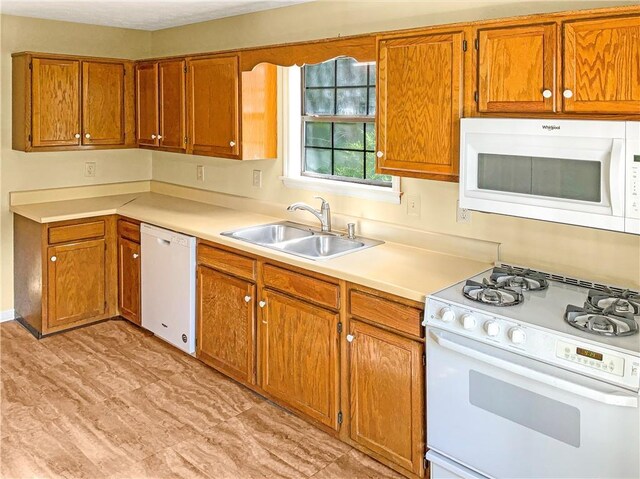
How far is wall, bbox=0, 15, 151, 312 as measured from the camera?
4188 millimetres

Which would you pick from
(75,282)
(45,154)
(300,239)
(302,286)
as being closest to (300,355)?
(302,286)

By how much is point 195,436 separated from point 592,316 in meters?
1.92

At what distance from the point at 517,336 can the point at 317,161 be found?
2.06 m

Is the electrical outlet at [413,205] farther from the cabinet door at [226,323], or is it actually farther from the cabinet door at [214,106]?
the cabinet door at [214,106]

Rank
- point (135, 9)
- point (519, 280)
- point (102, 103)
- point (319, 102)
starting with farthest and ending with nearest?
point (102, 103) < point (135, 9) < point (319, 102) < point (519, 280)

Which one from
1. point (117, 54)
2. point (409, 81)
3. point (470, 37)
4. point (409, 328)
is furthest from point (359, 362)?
point (117, 54)

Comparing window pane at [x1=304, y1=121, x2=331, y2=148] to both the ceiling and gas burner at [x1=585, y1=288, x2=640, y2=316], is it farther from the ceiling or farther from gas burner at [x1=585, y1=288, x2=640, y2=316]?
gas burner at [x1=585, y1=288, x2=640, y2=316]

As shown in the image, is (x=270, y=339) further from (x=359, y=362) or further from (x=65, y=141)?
(x=65, y=141)

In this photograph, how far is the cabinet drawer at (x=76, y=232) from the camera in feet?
13.0

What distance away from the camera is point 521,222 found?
2629 mm

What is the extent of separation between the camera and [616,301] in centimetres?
216

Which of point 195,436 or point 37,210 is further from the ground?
point 37,210

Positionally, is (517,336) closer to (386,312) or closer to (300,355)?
(386,312)

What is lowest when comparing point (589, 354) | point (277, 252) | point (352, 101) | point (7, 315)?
point (7, 315)
